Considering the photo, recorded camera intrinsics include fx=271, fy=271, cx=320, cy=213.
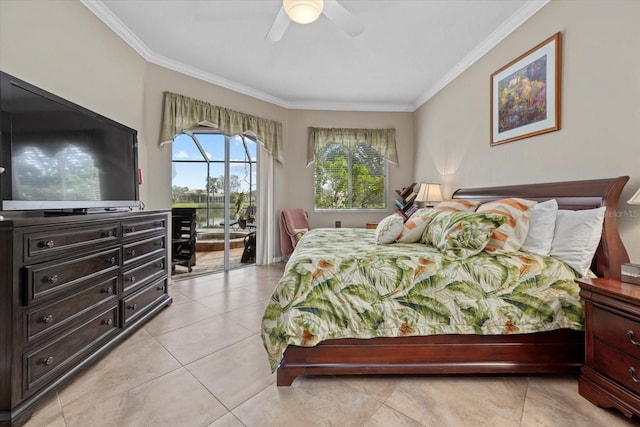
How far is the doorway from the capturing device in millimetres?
3789

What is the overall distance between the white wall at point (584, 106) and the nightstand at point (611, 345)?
614mm

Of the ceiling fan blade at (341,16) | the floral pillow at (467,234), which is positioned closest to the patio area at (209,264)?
the floral pillow at (467,234)

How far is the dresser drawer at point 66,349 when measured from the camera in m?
1.33

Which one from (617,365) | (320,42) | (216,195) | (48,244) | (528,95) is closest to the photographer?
(617,365)

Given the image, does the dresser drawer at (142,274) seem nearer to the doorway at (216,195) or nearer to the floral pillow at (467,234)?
the doorway at (216,195)

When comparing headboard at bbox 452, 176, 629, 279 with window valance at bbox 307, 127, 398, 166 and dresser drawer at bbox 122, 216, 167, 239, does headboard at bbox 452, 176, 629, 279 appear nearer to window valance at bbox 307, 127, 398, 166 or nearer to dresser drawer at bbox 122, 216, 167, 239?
window valance at bbox 307, 127, 398, 166

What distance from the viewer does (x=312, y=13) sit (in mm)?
1671

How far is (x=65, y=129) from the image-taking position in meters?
1.78

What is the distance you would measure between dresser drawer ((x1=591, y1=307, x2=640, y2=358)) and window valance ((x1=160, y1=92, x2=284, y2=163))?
4.02m

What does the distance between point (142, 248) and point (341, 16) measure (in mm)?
2329

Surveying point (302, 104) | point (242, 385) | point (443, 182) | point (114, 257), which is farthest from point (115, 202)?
point (443, 182)

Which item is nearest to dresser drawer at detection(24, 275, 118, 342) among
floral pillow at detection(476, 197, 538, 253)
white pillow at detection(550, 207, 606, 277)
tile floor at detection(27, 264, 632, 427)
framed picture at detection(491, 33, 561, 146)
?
tile floor at detection(27, 264, 632, 427)

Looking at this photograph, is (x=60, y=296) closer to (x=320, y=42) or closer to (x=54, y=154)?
(x=54, y=154)

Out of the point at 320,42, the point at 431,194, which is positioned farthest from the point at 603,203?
the point at 320,42
